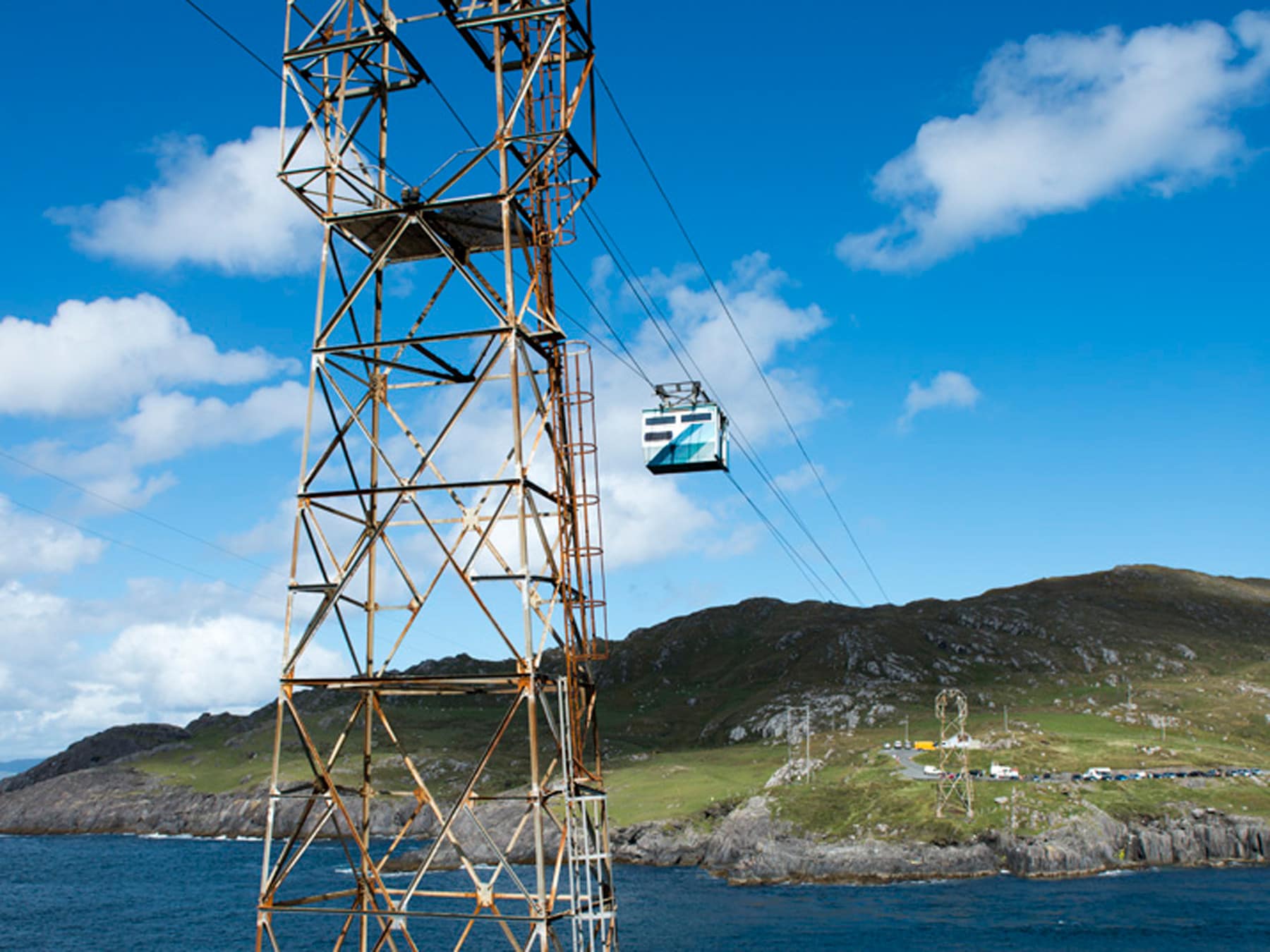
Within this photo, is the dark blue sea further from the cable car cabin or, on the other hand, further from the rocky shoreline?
the cable car cabin

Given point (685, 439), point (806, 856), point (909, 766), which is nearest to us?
point (685, 439)

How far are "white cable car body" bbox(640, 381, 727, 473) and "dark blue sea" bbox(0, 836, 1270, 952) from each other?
2048 inches

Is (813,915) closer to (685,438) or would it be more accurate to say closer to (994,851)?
(994,851)

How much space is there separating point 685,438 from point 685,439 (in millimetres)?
44

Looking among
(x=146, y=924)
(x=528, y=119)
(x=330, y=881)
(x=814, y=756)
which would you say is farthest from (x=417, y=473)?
(x=814, y=756)

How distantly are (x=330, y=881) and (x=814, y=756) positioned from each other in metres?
87.5

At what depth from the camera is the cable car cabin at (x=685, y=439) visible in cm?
4444

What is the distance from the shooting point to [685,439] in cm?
4459

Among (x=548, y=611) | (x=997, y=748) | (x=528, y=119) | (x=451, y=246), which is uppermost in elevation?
(x=528, y=119)

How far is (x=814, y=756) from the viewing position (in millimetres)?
185125

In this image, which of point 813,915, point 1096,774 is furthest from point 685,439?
point 1096,774

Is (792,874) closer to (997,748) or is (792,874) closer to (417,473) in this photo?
(997,748)

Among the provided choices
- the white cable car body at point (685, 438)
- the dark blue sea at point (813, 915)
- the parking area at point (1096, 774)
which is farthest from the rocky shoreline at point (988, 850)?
the white cable car body at point (685, 438)

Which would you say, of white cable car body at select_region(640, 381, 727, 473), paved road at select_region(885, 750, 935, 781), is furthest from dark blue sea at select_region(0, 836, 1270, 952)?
white cable car body at select_region(640, 381, 727, 473)
